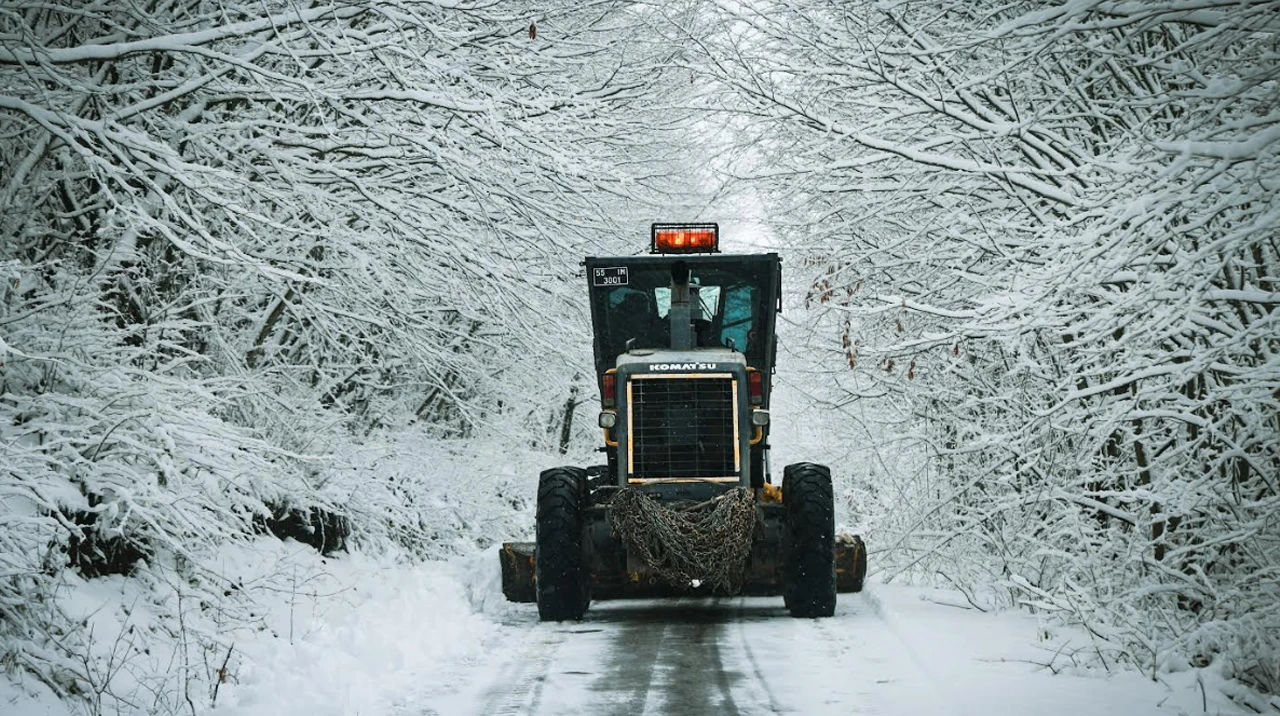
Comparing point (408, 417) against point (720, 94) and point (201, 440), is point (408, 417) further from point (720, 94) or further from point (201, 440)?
point (201, 440)

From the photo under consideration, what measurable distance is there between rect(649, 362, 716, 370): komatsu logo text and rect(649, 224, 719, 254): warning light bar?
1018mm

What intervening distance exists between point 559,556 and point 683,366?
181 cm

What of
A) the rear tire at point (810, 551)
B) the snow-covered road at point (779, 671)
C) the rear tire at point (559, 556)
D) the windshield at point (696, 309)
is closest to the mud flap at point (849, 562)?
the snow-covered road at point (779, 671)

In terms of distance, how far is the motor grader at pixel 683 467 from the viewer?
10.2 metres

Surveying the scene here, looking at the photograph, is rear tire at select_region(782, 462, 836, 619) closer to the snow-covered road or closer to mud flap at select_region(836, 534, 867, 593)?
the snow-covered road

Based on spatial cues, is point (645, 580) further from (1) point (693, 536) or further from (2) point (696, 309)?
(2) point (696, 309)

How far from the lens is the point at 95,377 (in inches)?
288

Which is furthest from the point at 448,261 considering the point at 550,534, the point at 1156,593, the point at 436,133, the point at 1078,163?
the point at 1156,593

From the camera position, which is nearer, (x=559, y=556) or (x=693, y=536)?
(x=693, y=536)

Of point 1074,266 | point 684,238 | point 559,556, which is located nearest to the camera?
point 1074,266

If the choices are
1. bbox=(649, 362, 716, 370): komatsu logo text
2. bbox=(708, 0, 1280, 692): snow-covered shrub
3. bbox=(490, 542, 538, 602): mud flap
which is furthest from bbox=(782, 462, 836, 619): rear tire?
bbox=(490, 542, 538, 602): mud flap

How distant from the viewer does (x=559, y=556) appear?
10.2 meters

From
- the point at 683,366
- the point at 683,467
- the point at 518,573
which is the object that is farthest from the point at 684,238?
the point at 518,573

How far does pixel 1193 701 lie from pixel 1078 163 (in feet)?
11.5
